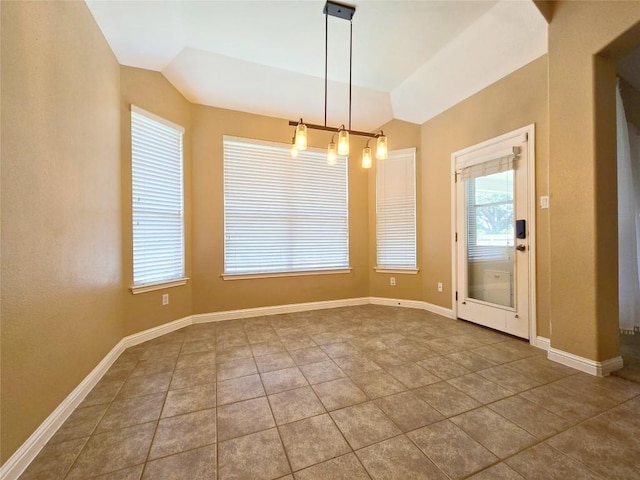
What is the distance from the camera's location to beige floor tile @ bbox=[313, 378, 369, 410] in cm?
184

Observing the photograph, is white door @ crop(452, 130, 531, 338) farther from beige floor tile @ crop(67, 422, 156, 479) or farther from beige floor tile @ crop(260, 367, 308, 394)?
beige floor tile @ crop(67, 422, 156, 479)

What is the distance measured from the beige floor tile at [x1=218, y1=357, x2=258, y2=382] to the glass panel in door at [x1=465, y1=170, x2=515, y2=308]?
2798 millimetres

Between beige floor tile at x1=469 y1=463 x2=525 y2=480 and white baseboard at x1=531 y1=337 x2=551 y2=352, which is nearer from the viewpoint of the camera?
beige floor tile at x1=469 y1=463 x2=525 y2=480

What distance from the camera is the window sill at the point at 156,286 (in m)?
2.86

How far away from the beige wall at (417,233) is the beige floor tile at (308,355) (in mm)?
1982

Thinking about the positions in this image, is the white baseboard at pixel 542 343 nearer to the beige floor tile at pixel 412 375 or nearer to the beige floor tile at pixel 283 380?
the beige floor tile at pixel 412 375

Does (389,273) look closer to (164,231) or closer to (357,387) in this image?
(357,387)

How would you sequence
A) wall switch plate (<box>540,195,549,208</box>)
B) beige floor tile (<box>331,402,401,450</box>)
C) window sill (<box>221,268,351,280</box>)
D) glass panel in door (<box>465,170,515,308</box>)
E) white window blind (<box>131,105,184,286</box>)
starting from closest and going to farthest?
beige floor tile (<box>331,402,401,450</box>), wall switch plate (<box>540,195,549,208</box>), white window blind (<box>131,105,184,286</box>), glass panel in door (<box>465,170,515,308</box>), window sill (<box>221,268,351,280</box>)

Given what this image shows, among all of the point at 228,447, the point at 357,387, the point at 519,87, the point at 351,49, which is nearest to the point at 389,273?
the point at 357,387

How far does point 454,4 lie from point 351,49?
1.00 metres

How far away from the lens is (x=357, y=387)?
2.04 meters

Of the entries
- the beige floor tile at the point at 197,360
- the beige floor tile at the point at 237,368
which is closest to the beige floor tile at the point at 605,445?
the beige floor tile at the point at 237,368

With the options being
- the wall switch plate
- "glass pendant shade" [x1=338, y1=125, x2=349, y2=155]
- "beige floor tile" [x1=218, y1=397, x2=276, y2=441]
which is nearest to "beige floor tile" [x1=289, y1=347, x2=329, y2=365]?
"beige floor tile" [x1=218, y1=397, x2=276, y2=441]

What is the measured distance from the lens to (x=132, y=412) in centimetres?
177
